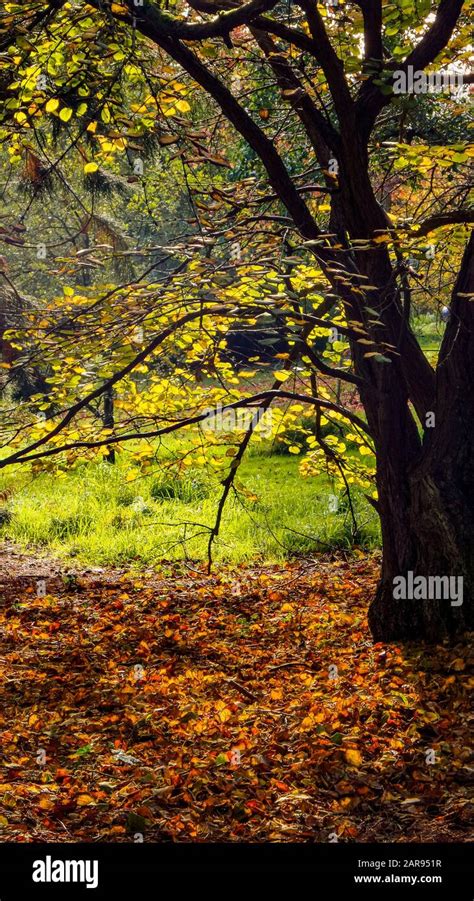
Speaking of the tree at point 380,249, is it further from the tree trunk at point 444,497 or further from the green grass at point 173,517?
the green grass at point 173,517

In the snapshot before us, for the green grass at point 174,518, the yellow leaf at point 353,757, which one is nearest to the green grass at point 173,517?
the green grass at point 174,518

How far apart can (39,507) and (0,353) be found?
3.91 metres

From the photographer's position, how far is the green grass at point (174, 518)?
10.1 m

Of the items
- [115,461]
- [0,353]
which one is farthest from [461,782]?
[115,461]

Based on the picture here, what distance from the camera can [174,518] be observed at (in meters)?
11.0

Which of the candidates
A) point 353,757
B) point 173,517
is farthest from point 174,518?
point 353,757

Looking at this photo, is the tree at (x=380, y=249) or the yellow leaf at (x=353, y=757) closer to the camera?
the yellow leaf at (x=353, y=757)

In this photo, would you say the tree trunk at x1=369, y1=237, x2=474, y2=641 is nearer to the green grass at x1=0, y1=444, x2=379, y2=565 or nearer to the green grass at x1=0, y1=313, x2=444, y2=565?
the green grass at x1=0, y1=313, x2=444, y2=565

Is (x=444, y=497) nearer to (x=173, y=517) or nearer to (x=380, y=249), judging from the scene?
(x=380, y=249)

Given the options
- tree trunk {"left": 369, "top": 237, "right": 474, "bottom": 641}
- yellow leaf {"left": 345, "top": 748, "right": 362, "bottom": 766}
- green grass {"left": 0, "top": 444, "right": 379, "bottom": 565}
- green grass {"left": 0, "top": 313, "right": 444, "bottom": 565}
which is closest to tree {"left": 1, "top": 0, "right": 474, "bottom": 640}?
tree trunk {"left": 369, "top": 237, "right": 474, "bottom": 641}

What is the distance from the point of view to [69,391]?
6.25 meters

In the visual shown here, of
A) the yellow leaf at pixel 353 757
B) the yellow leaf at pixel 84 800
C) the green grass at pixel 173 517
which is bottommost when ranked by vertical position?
the yellow leaf at pixel 84 800

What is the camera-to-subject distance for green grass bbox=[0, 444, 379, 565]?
398 inches
